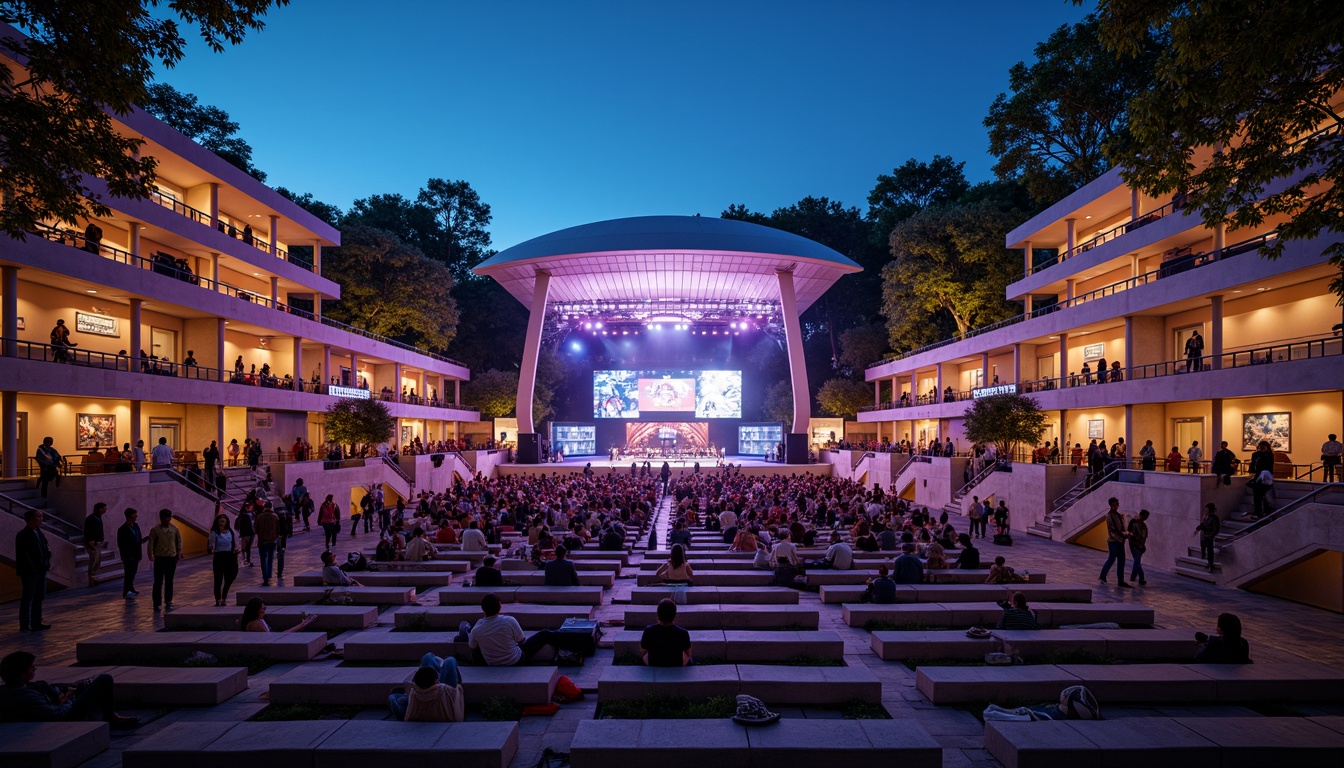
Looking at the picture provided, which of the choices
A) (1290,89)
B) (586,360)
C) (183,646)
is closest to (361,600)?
(183,646)

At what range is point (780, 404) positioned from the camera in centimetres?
4628

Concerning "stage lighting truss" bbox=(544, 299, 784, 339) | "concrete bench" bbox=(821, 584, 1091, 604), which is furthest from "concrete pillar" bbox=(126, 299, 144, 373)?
"stage lighting truss" bbox=(544, 299, 784, 339)

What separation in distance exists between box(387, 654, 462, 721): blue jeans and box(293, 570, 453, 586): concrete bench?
5.99m

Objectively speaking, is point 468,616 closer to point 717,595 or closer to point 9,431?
point 717,595

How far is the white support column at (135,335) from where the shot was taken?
18.6m

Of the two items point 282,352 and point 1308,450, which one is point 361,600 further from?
point 282,352

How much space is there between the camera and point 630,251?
32.0m

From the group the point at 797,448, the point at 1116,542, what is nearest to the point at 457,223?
the point at 797,448

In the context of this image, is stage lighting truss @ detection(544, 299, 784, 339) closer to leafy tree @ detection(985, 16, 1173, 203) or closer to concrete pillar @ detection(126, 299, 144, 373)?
leafy tree @ detection(985, 16, 1173, 203)

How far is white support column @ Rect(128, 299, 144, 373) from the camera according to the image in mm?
18553

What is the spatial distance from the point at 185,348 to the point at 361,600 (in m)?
17.8

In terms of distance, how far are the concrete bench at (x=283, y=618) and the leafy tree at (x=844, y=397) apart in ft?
126

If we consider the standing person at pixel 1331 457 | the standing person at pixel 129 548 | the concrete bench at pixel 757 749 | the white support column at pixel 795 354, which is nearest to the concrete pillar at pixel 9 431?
the standing person at pixel 129 548

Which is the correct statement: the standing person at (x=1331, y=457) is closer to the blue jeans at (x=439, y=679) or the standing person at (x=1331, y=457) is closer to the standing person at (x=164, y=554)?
the blue jeans at (x=439, y=679)
